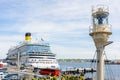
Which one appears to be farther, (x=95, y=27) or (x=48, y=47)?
(x=48, y=47)

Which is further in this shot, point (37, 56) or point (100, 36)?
point (37, 56)

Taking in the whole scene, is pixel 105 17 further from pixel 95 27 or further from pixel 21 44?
pixel 21 44

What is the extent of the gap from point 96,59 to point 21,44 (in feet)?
254

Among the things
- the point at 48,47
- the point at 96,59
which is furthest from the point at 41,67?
the point at 96,59

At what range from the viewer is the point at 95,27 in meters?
19.6

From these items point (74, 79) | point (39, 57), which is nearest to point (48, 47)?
point (39, 57)

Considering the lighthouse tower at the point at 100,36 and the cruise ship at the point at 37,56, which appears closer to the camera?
the lighthouse tower at the point at 100,36

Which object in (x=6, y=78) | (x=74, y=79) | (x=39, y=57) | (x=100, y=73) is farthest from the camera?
(x=39, y=57)

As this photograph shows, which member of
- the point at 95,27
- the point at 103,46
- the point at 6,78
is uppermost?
the point at 95,27

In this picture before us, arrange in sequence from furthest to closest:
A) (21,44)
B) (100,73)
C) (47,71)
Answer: (21,44) < (47,71) < (100,73)

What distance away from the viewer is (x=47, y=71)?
74312 mm

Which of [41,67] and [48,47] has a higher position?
[48,47]

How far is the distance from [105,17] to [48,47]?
2659 inches

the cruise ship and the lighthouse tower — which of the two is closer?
the lighthouse tower
